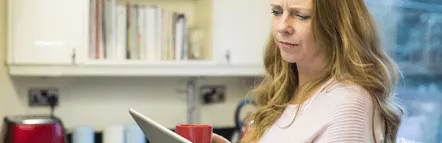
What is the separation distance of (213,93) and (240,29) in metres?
0.44

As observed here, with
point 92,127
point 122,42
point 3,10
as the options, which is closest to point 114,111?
point 92,127

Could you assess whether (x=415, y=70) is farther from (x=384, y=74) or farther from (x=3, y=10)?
(x=3, y=10)

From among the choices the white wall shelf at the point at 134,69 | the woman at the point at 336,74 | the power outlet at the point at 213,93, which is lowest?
the power outlet at the point at 213,93

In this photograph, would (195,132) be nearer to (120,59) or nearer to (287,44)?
(287,44)

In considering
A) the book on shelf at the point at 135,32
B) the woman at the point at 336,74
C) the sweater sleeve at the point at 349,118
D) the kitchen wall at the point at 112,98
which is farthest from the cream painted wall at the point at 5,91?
the sweater sleeve at the point at 349,118

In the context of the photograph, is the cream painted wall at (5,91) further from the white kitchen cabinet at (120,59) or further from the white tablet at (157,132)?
the white tablet at (157,132)

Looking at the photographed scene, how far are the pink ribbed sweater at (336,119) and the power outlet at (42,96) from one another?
6.18ft

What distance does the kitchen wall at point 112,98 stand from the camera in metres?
2.92

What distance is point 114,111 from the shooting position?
3.08 metres

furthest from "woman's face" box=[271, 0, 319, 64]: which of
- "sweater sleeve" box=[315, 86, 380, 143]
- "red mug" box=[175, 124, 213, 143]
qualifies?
"red mug" box=[175, 124, 213, 143]

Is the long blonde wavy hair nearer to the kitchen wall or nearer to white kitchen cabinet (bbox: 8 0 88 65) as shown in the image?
white kitchen cabinet (bbox: 8 0 88 65)

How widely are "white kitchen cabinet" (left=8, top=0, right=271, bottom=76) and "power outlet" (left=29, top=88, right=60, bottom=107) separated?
0.25m

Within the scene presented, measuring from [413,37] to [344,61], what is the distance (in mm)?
1622

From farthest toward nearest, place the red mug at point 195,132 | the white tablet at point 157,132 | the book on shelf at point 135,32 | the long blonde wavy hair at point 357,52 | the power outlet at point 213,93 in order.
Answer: the power outlet at point 213,93, the book on shelf at point 135,32, the red mug at point 195,132, the long blonde wavy hair at point 357,52, the white tablet at point 157,132
